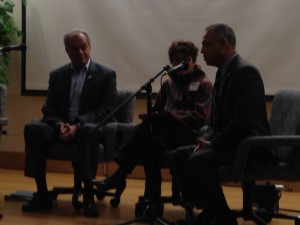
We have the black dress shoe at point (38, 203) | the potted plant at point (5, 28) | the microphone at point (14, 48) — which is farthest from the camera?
the potted plant at point (5, 28)

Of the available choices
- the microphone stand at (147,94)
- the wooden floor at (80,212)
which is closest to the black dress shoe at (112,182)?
the wooden floor at (80,212)

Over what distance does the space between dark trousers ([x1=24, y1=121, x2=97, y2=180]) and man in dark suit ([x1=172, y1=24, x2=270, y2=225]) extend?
83cm

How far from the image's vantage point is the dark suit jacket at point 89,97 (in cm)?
420

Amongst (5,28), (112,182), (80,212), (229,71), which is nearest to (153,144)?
(112,182)

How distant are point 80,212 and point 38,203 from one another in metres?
0.31

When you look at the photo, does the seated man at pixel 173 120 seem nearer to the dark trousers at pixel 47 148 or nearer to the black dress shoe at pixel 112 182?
the black dress shoe at pixel 112 182

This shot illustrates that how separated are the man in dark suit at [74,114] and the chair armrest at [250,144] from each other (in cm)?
121

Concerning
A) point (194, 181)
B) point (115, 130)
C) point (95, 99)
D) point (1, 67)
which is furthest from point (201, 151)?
point (1, 67)

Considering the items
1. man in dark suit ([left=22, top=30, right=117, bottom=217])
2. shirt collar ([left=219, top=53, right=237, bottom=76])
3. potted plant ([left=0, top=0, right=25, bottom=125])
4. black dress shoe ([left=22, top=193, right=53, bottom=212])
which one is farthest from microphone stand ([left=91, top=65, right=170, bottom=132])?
potted plant ([left=0, top=0, right=25, bottom=125])

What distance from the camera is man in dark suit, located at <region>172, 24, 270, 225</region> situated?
311cm

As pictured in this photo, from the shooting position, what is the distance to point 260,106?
3137mm

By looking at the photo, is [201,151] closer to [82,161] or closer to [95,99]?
[82,161]

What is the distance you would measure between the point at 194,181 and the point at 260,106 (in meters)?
0.54

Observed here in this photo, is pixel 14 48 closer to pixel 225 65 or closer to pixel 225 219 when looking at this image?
pixel 225 65
